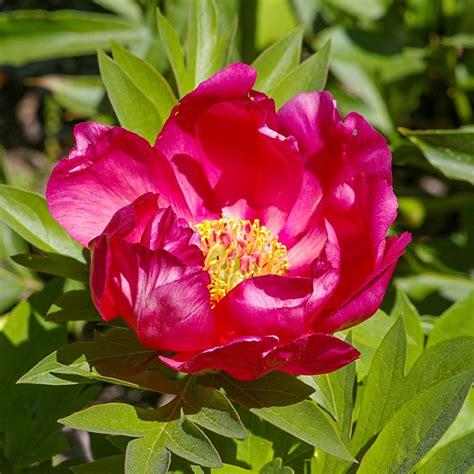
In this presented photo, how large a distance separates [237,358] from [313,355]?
8cm

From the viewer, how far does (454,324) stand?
126cm

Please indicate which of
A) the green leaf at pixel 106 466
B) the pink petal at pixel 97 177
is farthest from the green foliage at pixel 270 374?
the pink petal at pixel 97 177

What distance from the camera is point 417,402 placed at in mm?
924

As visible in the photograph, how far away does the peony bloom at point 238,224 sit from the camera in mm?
867

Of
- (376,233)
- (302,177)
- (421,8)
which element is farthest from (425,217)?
(376,233)

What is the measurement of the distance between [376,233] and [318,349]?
149 mm

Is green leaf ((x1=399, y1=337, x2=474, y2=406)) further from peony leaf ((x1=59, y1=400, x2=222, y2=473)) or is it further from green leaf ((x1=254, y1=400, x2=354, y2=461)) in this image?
peony leaf ((x1=59, y1=400, x2=222, y2=473))

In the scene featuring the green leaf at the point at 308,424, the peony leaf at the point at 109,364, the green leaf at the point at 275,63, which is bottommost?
the green leaf at the point at 308,424

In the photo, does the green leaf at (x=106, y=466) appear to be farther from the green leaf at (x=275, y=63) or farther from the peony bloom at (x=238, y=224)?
the green leaf at (x=275, y=63)

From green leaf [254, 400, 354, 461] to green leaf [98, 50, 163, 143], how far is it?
0.43 meters

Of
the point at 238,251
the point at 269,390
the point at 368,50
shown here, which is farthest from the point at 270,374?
the point at 368,50

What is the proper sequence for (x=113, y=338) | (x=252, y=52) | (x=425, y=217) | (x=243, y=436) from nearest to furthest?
1. (x=243, y=436)
2. (x=113, y=338)
3. (x=252, y=52)
4. (x=425, y=217)

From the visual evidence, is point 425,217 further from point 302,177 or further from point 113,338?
point 113,338

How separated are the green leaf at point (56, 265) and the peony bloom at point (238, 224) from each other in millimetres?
107
